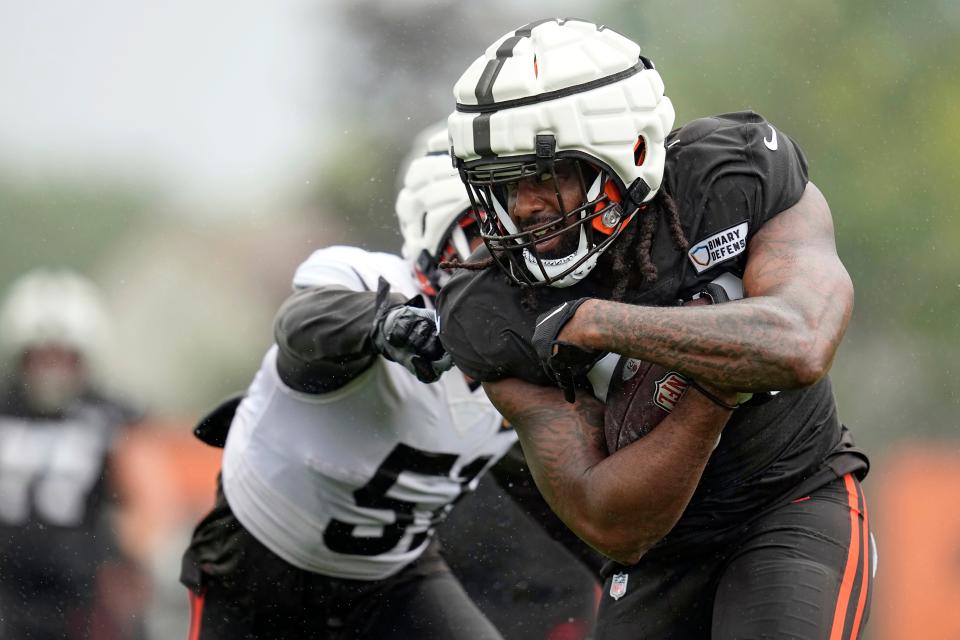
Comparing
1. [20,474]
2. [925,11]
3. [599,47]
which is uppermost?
[599,47]

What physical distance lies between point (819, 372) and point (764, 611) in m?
0.51

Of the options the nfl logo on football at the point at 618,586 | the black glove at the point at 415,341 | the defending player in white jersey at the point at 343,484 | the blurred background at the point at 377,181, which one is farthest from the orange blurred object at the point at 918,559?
the black glove at the point at 415,341

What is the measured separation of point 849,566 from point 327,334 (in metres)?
1.27

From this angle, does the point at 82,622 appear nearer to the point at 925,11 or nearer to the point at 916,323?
the point at 916,323

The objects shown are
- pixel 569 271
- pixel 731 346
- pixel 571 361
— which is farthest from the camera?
pixel 569 271

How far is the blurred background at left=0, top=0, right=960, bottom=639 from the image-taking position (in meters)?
5.85

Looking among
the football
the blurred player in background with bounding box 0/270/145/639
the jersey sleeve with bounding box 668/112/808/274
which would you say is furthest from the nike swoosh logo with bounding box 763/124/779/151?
the blurred player in background with bounding box 0/270/145/639

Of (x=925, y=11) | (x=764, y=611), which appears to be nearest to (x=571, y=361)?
(x=764, y=611)

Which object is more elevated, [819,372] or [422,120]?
[819,372]

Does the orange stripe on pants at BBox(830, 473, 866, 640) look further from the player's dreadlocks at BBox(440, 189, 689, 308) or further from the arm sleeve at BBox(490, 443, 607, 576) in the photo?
the arm sleeve at BBox(490, 443, 607, 576)

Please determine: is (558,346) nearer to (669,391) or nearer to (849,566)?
(669,391)

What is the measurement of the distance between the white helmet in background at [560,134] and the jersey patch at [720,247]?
5.4 inches

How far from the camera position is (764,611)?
222 centimetres

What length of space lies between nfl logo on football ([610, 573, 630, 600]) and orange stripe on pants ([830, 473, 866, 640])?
0.50m
